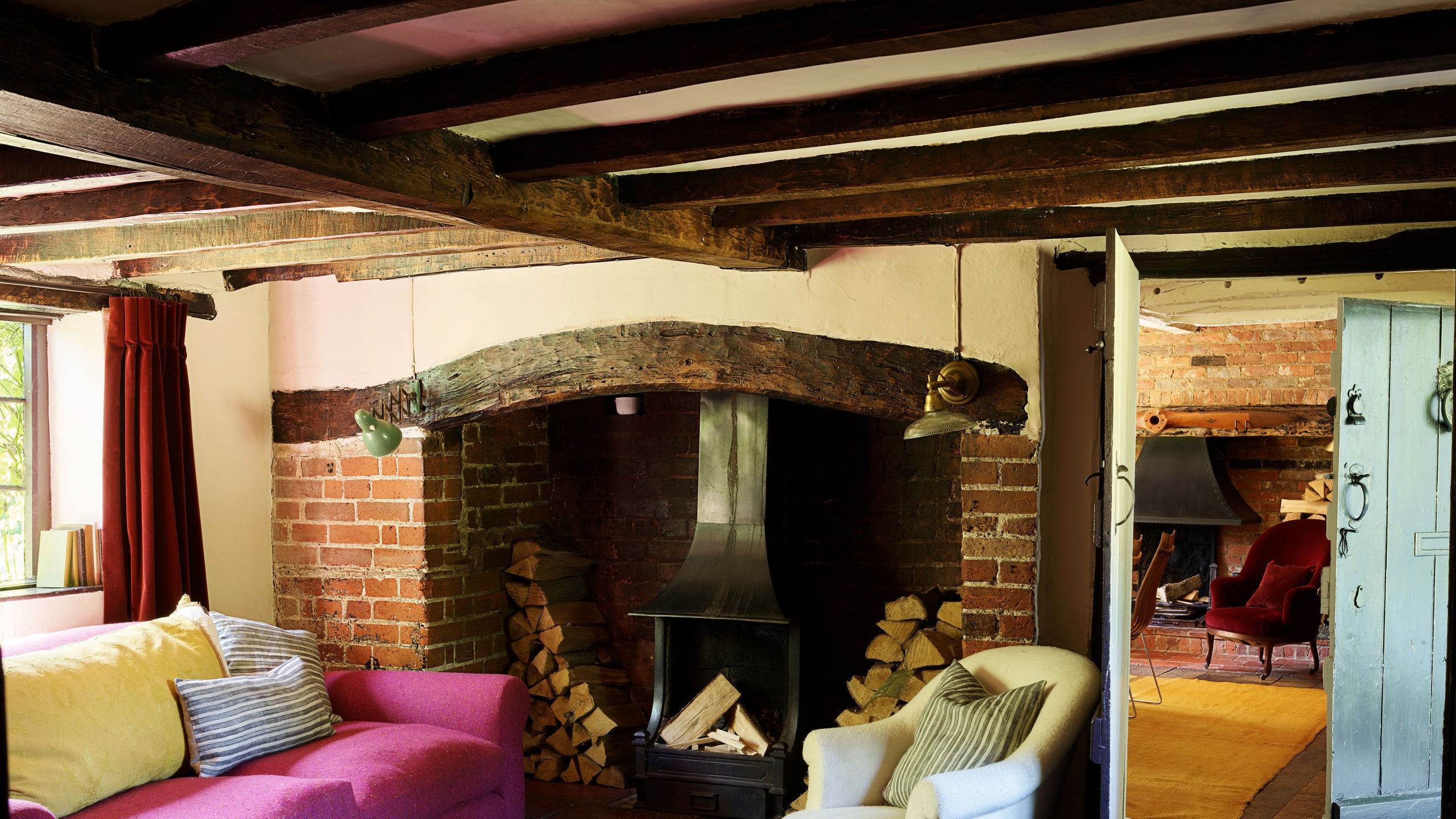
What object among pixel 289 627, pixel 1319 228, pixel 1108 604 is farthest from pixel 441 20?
pixel 289 627

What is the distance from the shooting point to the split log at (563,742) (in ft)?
16.4

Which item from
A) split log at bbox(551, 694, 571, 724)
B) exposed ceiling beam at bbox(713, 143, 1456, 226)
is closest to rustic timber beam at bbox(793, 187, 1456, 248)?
exposed ceiling beam at bbox(713, 143, 1456, 226)

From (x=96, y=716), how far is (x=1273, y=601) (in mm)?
5984

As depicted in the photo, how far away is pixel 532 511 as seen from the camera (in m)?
5.36

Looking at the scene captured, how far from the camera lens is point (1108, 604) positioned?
296cm

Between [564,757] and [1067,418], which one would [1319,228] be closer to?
[1067,418]

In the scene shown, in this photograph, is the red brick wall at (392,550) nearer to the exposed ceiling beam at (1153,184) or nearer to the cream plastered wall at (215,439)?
the cream plastered wall at (215,439)

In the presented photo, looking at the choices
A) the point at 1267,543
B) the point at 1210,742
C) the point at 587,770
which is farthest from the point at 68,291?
the point at 1267,543

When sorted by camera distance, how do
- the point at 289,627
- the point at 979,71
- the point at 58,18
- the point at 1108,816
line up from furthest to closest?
the point at 289,627 < the point at 1108,816 < the point at 979,71 < the point at 58,18

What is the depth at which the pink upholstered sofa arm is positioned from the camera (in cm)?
257

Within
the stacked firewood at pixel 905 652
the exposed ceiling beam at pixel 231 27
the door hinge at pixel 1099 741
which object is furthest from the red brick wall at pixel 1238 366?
the exposed ceiling beam at pixel 231 27

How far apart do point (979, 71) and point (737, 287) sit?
2061mm

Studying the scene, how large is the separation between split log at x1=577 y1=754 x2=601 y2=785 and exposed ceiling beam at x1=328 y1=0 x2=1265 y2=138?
344 centimetres

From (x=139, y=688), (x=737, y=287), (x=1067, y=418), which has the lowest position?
(x=139, y=688)
